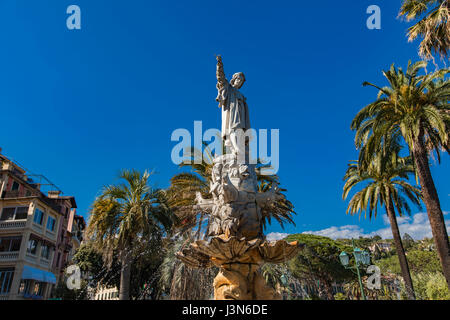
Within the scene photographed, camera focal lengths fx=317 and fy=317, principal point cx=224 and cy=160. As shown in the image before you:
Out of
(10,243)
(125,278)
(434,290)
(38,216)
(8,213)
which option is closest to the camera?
(125,278)

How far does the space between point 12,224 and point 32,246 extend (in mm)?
2613

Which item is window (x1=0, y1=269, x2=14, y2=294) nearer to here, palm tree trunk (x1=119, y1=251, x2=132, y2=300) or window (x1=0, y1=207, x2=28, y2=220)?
window (x1=0, y1=207, x2=28, y2=220)

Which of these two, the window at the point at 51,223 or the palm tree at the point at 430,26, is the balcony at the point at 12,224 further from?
the palm tree at the point at 430,26

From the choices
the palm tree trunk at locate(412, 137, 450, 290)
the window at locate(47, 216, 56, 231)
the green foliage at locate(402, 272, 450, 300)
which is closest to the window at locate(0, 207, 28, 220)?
the window at locate(47, 216, 56, 231)

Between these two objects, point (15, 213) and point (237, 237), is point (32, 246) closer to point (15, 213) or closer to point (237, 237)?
point (15, 213)

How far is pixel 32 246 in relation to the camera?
94.3ft

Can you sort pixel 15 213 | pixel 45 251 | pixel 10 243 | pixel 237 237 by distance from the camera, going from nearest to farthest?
1. pixel 237 237
2. pixel 10 243
3. pixel 15 213
4. pixel 45 251

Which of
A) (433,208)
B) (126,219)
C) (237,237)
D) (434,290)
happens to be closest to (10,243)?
(126,219)

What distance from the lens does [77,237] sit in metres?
49.8

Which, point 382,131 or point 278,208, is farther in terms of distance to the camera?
point 278,208

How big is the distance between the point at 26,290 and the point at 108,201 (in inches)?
737

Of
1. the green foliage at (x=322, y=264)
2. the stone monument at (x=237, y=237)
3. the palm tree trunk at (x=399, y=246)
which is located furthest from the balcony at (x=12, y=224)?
the palm tree trunk at (x=399, y=246)
